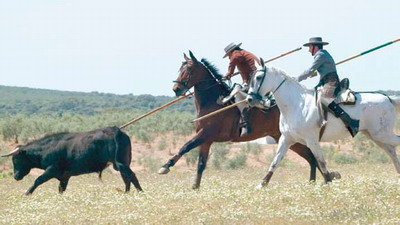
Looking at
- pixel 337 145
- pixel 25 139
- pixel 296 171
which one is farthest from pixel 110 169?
pixel 337 145

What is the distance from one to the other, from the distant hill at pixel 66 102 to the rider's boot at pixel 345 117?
69.1 meters

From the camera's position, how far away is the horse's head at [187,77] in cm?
1775

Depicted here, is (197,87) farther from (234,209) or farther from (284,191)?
(234,209)

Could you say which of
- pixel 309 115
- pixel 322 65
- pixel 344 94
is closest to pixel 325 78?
pixel 322 65

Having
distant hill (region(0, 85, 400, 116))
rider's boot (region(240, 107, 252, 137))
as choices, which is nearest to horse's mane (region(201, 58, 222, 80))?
rider's boot (region(240, 107, 252, 137))

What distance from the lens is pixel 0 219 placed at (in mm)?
13930

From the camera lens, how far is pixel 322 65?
52.2ft

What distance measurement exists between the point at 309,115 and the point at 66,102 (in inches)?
3288

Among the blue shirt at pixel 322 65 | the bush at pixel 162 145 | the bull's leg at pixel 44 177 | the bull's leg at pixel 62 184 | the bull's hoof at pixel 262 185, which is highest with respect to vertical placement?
the blue shirt at pixel 322 65

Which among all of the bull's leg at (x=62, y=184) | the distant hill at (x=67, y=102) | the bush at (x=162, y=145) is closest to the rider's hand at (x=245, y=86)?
the bull's leg at (x=62, y=184)

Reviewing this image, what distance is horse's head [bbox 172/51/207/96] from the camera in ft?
58.2

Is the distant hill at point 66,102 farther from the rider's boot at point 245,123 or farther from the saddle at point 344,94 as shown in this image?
the saddle at point 344,94

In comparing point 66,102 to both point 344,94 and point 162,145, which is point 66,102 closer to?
point 162,145

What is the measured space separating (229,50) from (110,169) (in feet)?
35.1
